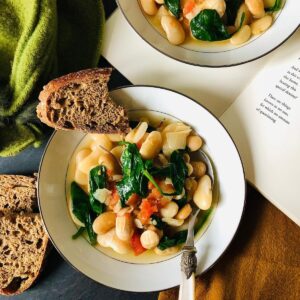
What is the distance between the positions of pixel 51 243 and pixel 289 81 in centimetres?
73

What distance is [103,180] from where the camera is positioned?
1180 mm

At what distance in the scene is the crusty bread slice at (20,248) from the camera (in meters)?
1.25

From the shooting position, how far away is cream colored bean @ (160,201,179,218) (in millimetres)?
1147

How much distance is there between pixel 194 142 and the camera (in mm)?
1168

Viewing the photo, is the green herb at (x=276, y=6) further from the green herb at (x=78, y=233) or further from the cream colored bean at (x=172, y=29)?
the green herb at (x=78, y=233)

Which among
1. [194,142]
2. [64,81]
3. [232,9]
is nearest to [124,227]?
[194,142]

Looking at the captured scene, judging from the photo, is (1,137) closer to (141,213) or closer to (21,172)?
(21,172)

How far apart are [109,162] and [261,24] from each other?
1.61 ft

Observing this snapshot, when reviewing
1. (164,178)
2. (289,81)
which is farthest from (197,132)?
(289,81)

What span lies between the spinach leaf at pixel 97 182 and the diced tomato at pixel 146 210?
0.11m

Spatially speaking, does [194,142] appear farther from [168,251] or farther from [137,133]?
[168,251]

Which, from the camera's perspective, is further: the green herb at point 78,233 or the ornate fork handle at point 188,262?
the green herb at point 78,233

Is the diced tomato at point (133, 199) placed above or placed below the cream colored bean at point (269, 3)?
below

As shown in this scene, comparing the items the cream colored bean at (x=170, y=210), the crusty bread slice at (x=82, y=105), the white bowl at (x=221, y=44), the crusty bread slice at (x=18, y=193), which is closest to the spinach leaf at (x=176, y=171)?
the cream colored bean at (x=170, y=210)
